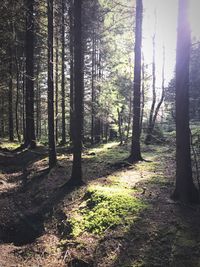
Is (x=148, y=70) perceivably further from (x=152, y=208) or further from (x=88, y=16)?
(x=152, y=208)

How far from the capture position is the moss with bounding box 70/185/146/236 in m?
7.39

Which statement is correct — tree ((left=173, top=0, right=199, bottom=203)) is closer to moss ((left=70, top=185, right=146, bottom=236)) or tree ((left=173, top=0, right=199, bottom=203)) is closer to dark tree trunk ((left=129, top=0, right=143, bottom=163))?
moss ((left=70, top=185, right=146, bottom=236))

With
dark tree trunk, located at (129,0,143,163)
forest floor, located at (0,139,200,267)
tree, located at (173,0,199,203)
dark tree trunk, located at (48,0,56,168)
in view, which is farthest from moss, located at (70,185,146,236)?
dark tree trunk, located at (129,0,143,163)

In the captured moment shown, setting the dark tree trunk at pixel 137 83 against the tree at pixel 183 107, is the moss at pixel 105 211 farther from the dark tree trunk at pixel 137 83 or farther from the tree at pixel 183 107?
the dark tree trunk at pixel 137 83

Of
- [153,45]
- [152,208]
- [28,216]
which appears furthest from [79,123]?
[153,45]

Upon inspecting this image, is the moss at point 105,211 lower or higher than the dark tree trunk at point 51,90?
lower

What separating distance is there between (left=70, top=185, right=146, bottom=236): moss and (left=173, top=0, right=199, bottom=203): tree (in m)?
1.16

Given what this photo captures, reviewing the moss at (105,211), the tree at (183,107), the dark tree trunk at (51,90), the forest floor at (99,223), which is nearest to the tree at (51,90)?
the dark tree trunk at (51,90)

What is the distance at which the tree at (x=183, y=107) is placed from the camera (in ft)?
26.8

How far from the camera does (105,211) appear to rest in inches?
311

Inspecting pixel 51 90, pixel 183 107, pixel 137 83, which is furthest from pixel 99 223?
pixel 137 83

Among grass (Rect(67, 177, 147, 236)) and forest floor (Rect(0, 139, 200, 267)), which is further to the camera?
grass (Rect(67, 177, 147, 236))

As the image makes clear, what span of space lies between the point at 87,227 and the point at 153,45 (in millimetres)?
24041

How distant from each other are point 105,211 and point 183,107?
3256 millimetres
